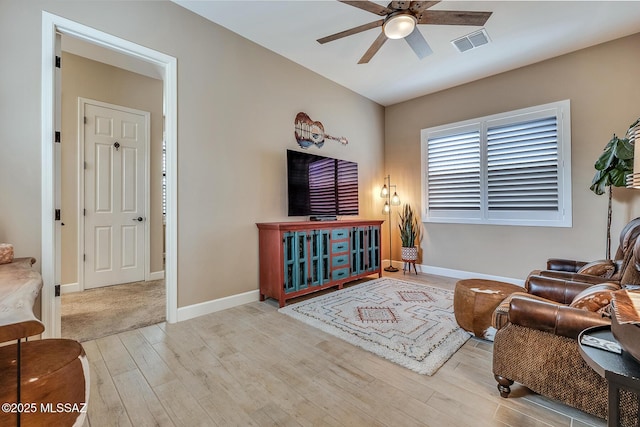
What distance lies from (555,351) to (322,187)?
9.82ft

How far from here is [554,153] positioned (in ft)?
11.9

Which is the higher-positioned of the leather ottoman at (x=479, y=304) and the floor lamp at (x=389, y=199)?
the floor lamp at (x=389, y=199)

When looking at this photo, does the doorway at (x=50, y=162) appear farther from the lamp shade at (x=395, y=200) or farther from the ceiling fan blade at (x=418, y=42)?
the lamp shade at (x=395, y=200)

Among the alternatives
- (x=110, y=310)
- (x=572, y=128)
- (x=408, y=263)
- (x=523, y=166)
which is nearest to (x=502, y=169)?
(x=523, y=166)

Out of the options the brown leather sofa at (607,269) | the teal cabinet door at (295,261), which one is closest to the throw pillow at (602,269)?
the brown leather sofa at (607,269)

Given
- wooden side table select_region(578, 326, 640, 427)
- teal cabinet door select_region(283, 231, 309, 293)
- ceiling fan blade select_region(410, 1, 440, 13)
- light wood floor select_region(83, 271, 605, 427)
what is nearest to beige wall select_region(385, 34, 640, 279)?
light wood floor select_region(83, 271, 605, 427)

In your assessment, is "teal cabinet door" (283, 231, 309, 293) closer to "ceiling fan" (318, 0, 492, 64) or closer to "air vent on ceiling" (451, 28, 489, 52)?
"ceiling fan" (318, 0, 492, 64)

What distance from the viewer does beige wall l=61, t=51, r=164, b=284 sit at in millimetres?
3545

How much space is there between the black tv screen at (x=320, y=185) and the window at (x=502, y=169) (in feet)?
4.61

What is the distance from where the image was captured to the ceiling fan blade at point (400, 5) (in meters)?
2.15

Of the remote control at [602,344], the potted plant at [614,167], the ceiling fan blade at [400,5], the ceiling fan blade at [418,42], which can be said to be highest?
the ceiling fan blade at [400,5]

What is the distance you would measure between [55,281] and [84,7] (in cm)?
218

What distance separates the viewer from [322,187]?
3963 mm

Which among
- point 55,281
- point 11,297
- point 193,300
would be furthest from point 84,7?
point 193,300
